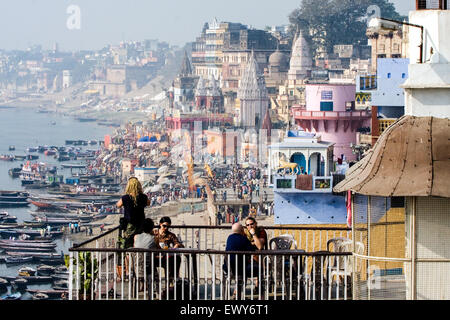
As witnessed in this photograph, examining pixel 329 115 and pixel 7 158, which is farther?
pixel 7 158

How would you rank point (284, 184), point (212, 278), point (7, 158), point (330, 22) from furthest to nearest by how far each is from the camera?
1. point (330, 22)
2. point (7, 158)
3. point (284, 184)
4. point (212, 278)

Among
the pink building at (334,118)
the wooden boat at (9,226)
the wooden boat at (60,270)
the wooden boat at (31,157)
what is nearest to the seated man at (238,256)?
the pink building at (334,118)

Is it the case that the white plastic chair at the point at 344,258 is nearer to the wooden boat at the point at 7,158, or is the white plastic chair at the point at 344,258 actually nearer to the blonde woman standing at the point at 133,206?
the blonde woman standing at the point at 133,206

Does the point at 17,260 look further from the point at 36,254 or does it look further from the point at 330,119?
the point at 330,119

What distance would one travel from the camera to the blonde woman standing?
649cm

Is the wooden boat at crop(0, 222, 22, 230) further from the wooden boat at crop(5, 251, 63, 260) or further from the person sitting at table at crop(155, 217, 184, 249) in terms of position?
the person sitting at table at crop(155, 217, 184, 249)

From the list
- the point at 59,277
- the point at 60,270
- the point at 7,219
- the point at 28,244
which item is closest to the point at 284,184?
the point at 59,277

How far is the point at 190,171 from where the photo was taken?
6172cm

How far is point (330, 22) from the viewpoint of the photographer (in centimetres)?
10494

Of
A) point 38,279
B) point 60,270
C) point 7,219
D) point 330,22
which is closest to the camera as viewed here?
point 38,279

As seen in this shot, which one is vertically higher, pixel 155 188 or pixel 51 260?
pixel 155 188

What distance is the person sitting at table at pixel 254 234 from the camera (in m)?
6.53

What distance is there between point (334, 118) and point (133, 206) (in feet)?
84.3

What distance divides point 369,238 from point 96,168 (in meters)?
75.7
